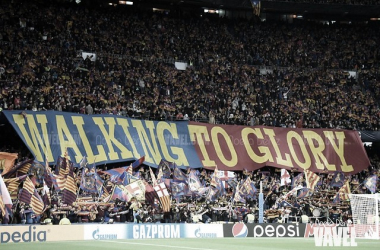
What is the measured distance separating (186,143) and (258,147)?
5878 mm

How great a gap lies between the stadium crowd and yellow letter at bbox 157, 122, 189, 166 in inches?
44.0

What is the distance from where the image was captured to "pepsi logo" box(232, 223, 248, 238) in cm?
3397

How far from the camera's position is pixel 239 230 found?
34031 millimetres

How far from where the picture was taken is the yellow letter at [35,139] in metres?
40.1

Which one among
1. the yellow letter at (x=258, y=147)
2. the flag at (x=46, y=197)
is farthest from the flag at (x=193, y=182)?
the flag at (x=46, y=197)

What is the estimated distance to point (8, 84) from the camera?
42.4m

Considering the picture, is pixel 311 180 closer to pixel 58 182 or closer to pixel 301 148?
pixel 301 148

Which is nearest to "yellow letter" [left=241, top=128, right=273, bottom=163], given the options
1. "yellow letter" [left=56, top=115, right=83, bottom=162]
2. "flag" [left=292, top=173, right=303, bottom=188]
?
"flag" [left=292, top=173, right=303, bottom=188]

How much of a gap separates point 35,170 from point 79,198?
178 inches

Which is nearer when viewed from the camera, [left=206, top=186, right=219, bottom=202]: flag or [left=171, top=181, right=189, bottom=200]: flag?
[left=171, top=181, right=189, bottom=200]: flag

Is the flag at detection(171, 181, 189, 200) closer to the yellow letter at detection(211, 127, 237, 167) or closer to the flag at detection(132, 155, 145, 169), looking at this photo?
the flag at detection(132, 155, 145, 169)

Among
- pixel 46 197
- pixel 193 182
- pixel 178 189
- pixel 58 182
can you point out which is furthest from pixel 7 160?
pixel 193 182

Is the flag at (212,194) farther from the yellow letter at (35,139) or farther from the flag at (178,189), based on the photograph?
the yellow letter at (35,139)

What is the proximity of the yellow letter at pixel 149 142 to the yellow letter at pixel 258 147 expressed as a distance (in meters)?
7.38
